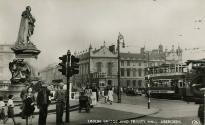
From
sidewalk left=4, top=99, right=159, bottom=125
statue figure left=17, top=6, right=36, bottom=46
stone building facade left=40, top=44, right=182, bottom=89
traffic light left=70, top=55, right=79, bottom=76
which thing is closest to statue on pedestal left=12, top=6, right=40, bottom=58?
statue figure left=17, top=6, right=36, bottom=46

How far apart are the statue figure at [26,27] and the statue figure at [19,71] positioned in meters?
1.24

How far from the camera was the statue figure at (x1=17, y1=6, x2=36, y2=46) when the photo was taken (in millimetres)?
21875

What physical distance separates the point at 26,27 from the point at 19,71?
286 centimetres

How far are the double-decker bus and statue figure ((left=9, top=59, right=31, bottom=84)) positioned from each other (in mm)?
18156

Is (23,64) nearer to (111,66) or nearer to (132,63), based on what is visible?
(111,66)

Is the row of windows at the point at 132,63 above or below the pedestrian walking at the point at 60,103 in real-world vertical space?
above

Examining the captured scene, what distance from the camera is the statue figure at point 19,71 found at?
843 inches

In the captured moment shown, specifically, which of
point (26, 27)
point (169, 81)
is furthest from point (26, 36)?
point (169, 81)

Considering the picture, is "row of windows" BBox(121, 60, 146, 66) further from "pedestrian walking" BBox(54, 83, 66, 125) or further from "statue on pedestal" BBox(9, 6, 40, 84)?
"pedestrian walking" BBox(54, 83, 66, 125)

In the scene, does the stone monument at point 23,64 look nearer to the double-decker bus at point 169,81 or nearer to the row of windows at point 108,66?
the double-decker bus at point 169,81

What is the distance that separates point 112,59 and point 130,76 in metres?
7.19

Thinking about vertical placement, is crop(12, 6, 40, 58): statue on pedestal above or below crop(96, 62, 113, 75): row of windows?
below

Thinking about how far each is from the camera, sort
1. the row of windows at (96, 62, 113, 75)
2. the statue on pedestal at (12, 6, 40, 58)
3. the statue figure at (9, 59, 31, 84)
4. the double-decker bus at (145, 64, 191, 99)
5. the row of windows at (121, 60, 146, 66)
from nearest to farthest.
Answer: the statue figure at (9, 59, 31, 84) → the statue on pedestal at (12, 6, 40, 58) → the double-decker bus at (145, 64, 191, 99) → the row of windows at (96, 62, 113, 75) → the row of windows at (121, 60, 146, 66)

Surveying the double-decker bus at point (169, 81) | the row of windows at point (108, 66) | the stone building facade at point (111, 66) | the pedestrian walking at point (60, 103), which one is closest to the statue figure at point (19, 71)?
the pedestrian walking at point (60, 103)
